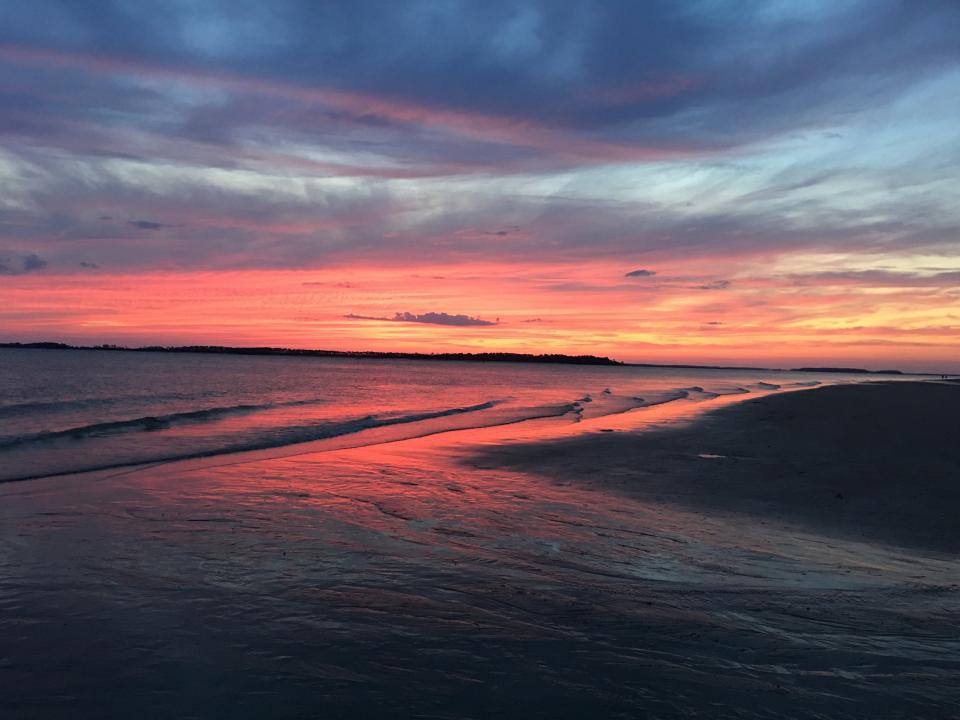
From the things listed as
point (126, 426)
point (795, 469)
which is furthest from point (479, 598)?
point (126, 426)

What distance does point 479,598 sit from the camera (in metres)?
6.75

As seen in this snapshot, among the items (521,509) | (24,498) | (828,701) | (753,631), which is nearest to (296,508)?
(521,509)

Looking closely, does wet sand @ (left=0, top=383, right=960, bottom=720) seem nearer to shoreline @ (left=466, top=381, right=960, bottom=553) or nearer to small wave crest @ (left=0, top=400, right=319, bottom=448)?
shoreline @ (left=466, top=381, right=960, bottom=553)

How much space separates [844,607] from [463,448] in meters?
14.6

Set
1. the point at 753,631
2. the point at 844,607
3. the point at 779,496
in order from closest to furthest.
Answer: the point at 753,631, the point at 844,607, the point at 779,496

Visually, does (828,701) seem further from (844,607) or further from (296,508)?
(296,508)

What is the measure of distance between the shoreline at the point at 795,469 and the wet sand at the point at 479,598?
128 mm

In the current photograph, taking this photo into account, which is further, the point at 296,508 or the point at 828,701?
the point at 296,508

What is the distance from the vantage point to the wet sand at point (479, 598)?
4750 millimetres

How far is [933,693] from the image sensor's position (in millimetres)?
4785

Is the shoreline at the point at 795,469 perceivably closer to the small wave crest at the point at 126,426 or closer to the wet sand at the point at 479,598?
the wet sand at the point at 479,598

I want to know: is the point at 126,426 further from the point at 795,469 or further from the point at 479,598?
the point at 795,469

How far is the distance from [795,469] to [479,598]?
11603 mm

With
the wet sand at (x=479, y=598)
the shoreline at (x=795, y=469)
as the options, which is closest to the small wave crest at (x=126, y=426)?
the wet sand at (x=479, y=598)
